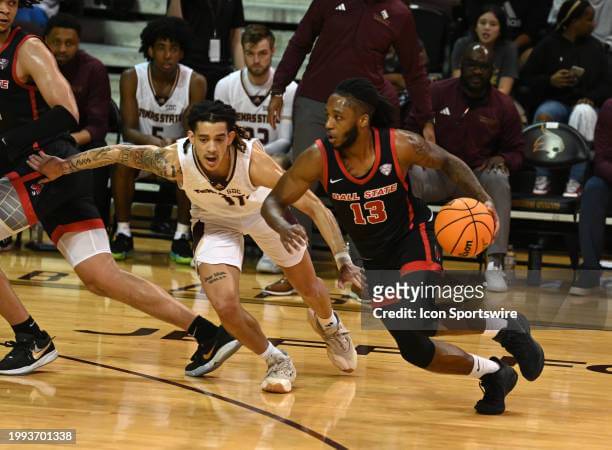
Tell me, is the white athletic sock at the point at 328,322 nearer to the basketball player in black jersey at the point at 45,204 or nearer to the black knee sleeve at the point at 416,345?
the basketball player in black jersey at the point at 45,204

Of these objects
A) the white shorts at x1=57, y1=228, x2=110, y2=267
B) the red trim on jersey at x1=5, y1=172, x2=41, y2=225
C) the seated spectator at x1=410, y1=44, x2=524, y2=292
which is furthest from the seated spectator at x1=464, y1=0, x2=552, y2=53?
the red trim on jersey at x1=5, y1=172, x2=41, y2=225

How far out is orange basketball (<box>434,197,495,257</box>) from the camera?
16.5 ft

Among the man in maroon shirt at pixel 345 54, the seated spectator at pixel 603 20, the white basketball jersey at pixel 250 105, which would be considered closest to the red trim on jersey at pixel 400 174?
the man in maroon shirt at pixel 345 54

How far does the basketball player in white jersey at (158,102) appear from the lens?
900cm

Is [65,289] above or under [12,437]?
under

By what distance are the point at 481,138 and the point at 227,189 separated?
Result: 347 centimetres

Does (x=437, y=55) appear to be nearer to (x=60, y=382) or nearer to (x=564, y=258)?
(x=564, y=258)

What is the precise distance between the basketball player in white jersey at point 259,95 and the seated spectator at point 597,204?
2.26 meters

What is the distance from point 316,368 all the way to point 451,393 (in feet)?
2.63

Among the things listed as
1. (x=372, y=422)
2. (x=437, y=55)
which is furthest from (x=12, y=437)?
(x=437, y=55)

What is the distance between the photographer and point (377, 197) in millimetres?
5270

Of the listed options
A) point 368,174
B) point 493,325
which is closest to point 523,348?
point 493,325

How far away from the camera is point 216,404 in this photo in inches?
201

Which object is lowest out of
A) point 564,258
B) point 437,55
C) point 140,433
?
point 564,258
